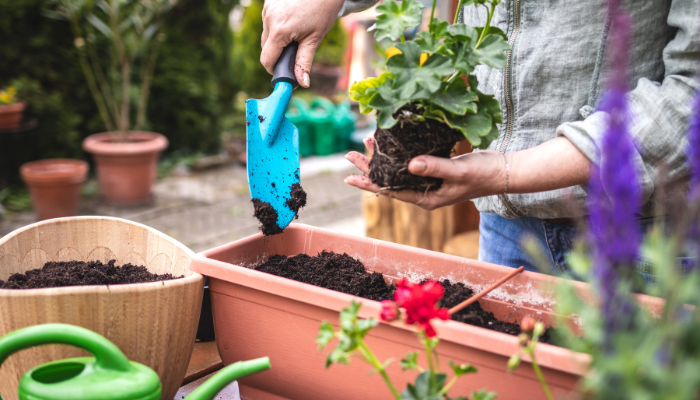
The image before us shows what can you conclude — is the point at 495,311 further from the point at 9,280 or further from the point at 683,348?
the point at 9,280

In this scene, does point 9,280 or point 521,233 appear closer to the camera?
point 9,280

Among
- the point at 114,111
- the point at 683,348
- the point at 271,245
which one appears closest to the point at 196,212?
the point at 114,111

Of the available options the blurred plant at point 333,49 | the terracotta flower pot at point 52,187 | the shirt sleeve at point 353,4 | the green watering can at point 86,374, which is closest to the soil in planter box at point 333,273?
the green watering can at point 86,374

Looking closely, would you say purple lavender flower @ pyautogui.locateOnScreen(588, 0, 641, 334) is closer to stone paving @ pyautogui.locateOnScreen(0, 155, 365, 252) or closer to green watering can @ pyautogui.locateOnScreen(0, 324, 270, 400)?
green watering can @ pyautogui.locateOnScreen(0, 324, 270, 400)

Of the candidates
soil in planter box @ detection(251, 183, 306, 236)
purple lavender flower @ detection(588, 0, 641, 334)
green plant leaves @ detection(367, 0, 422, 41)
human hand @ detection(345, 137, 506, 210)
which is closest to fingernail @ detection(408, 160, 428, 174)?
human hand @ detection(345, 137, 506, 210)

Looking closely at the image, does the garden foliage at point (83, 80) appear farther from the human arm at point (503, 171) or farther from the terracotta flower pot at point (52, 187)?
the human arm at point (503, 171)

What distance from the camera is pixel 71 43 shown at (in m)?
4.80

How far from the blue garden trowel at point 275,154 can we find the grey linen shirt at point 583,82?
0.47 m

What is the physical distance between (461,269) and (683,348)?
670 millimetres

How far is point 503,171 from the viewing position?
38.2 inches

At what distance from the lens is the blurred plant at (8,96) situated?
157 inches

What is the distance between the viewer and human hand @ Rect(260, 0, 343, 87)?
1188mm

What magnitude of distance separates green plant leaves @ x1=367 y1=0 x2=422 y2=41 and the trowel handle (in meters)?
0.33

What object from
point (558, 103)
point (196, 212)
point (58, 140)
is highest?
point (558, 103)
